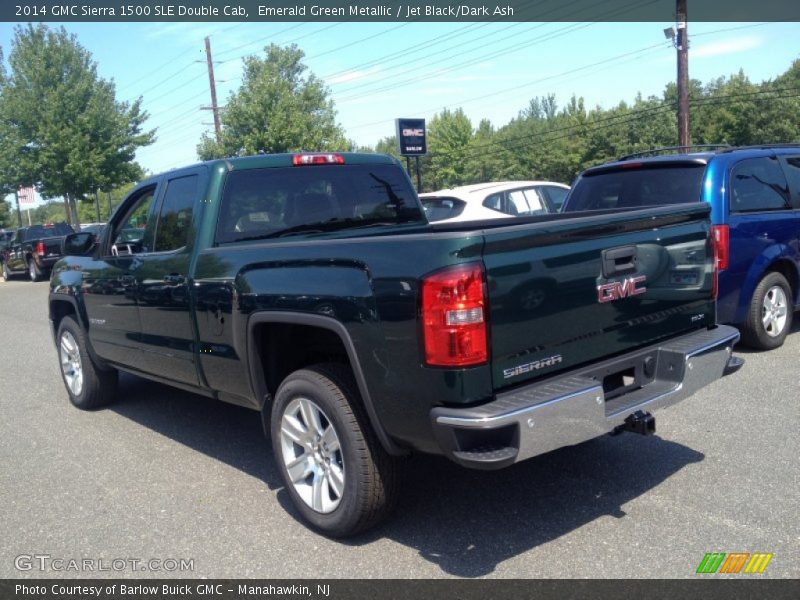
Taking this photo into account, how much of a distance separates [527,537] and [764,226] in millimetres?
4441

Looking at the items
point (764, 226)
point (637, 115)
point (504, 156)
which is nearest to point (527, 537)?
point (764, 226)

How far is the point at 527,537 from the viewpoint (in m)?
3.62

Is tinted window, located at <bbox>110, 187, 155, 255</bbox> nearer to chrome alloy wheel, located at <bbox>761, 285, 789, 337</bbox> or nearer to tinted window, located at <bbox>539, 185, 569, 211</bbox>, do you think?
chrome alloy wheel, located at <bbox>761, 285, 789, 337</bbox>

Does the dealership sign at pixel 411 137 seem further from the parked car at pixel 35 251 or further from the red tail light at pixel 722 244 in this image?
the red tail light at pixel 722 244

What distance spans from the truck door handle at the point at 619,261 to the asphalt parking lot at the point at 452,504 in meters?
1.25

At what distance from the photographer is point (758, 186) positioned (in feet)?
22.3

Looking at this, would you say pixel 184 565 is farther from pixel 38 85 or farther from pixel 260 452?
pixel 38 85

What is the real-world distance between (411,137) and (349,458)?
15.5 meters

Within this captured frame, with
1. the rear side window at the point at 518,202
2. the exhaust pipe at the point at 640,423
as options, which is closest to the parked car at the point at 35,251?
the rear side window at the point at 518,202

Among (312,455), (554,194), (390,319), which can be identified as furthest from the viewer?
(554,194)

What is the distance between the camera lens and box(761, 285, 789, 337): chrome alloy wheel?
6.87 m

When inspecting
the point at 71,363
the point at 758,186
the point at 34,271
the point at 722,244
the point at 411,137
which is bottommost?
the point at 34,271

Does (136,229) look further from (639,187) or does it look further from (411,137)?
(411,137)

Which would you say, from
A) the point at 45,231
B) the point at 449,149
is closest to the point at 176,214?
the point at 45,231
